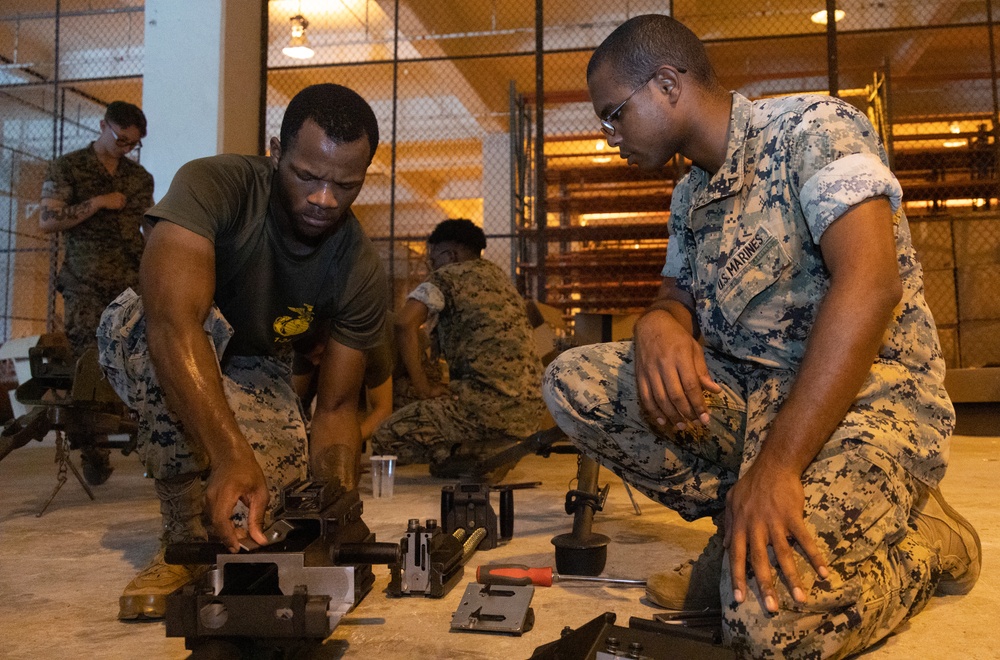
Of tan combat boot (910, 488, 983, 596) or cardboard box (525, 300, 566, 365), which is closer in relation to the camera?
tan combat boot (910, 488, 983, 596)

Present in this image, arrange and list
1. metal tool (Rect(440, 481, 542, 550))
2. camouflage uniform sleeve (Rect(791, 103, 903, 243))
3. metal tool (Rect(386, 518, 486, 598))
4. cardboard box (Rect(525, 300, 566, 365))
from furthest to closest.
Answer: cardboard box (Rect(525, 300, 566, 365))
metal tool (Rect(440, 481, 542, 550))
metal tool (Rect(386, 518, 486, 598))
camouflage uniform sleeve (Rect(791, 103, 903, 243))

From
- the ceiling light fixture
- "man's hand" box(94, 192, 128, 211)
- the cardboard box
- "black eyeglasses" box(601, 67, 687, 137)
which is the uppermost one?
the ceiling light fixture

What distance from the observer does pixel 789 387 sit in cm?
162

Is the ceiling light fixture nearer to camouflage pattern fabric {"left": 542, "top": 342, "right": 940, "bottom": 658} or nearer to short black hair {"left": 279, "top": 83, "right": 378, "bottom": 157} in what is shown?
short black hair {"left": 279, "top": 83, "right": 378, "bottom": 157}

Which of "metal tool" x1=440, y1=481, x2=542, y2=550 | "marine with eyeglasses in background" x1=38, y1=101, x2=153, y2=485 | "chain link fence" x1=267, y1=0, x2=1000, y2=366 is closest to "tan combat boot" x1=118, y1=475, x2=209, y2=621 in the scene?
"metal tool" x1=440, y1=481, x2=542, y2=550

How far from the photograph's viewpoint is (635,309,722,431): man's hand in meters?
1.56

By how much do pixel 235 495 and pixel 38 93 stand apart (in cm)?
1398

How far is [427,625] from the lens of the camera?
161cm

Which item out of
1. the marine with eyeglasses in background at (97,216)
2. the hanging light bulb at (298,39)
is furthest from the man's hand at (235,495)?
the hanging light bulb at (298,39)

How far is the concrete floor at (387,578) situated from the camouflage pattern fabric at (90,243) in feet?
3.17

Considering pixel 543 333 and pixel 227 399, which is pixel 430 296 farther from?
pixel 227 399

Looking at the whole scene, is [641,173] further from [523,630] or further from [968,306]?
[523,630]

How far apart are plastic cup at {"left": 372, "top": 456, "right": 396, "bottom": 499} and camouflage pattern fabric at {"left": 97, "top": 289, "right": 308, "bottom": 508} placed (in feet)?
3.39

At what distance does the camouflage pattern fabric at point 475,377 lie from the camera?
12.9ft
